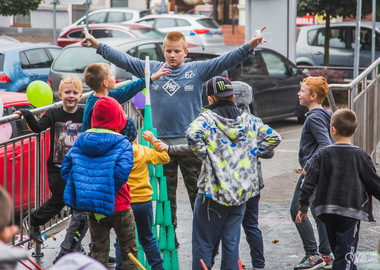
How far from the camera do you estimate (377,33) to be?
22.5m

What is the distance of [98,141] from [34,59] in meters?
11.9

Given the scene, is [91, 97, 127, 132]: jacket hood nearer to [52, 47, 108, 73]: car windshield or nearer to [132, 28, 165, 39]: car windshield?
[52, 47, 108, 73]: car windshield

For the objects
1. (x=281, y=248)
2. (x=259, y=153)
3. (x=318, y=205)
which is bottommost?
(x=281, y=248)

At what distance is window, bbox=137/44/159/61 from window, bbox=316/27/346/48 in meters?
10.6

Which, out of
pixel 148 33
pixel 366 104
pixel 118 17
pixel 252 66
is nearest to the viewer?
pixel 366 104

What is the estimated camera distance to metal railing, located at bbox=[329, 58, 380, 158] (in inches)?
350

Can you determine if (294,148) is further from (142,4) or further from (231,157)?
(142,4)

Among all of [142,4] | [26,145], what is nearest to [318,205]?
[26,145]

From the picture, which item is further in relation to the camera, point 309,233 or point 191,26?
point 191,26

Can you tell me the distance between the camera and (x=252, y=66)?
13773 millimetres

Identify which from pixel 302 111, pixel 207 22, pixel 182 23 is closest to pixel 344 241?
pixel 302 111

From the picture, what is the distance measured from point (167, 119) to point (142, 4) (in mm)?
37460

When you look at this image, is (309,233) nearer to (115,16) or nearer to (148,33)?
(148,33)

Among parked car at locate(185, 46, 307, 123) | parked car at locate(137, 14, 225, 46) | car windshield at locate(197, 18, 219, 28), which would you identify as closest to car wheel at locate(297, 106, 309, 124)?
parked car at locate(185, 46, 307, 123)
